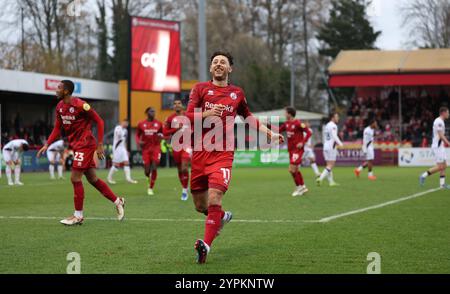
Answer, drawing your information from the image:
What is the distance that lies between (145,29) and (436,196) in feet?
79.8

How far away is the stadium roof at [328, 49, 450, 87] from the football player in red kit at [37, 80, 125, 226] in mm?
37078

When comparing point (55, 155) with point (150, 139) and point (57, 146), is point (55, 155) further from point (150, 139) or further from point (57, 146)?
point (150, 139)

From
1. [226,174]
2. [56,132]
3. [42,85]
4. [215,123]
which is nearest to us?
[226,174]

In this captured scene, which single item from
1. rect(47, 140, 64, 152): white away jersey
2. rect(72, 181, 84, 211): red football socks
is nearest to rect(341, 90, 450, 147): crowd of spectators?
rect(47, 140, 64, 152): white away jersey

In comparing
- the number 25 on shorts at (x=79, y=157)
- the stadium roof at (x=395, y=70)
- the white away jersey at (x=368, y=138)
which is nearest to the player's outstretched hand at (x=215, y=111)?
the number 25 on shorts at (x=79, y=157)

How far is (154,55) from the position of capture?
1597 inches

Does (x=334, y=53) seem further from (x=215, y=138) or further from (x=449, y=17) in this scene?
(x=215, y=138)

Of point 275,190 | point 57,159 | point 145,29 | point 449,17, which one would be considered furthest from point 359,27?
point 275,190

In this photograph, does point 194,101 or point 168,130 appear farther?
point 168,130

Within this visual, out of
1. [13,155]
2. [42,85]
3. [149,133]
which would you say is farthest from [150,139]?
[42,85]

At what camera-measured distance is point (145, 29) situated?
3984cm

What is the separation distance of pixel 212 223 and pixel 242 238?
1855 mm

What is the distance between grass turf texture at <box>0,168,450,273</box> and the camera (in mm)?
8180

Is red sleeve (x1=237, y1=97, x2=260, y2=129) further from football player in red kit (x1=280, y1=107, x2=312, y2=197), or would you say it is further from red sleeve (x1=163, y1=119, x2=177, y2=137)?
football player in red kit (x1=280, y1=107, x2=312, y2=197)
